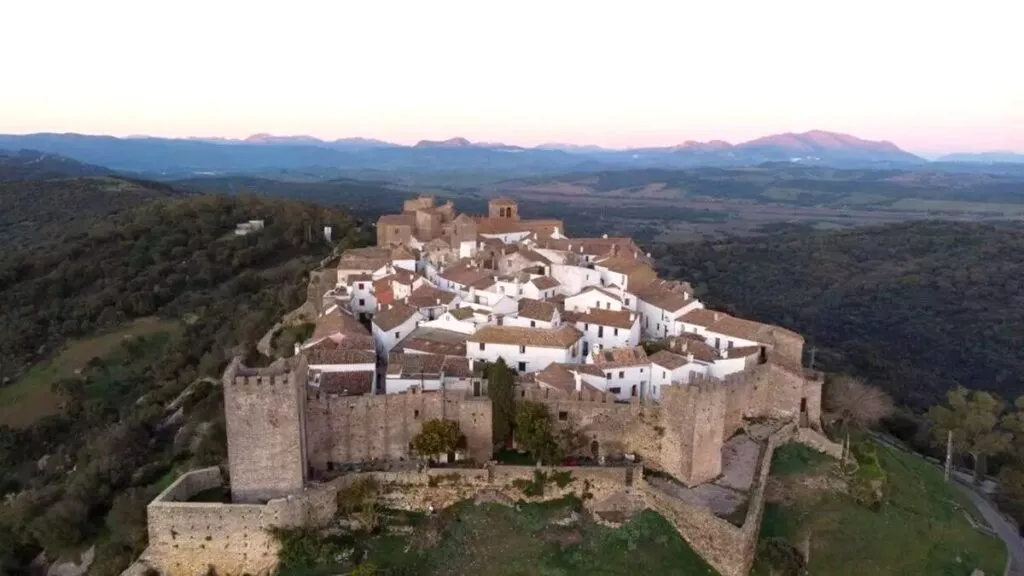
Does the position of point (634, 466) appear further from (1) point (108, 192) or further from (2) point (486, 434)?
(1) point (108, 192)

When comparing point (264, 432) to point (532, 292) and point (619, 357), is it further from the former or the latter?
point (532, 292)

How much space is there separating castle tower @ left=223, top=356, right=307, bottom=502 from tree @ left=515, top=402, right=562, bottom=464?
732cm

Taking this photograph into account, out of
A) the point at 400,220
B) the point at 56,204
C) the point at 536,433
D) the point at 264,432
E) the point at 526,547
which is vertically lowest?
the point at 526,547

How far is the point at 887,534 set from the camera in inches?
1081

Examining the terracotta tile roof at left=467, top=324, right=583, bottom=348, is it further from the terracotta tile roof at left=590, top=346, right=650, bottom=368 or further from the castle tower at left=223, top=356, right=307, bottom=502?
the castle tower at left=223, top=356, right=307, bottom=502

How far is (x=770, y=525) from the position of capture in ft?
85.5

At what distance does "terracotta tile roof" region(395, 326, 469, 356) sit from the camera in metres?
33.6

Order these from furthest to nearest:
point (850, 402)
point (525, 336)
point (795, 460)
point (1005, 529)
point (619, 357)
Result: point (850, 402) < point (1005, 529) < point (525, 336) < point (619, 357) < point (795, 460)

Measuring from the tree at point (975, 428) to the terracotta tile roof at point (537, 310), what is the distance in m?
20.4

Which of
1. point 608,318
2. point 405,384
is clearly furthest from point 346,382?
point 608,318

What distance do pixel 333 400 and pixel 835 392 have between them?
23.2 metres

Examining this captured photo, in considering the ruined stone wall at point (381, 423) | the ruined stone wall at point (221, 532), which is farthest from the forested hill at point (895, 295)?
the ruined stone wall at point (221, 532)

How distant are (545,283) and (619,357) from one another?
11.7 meters

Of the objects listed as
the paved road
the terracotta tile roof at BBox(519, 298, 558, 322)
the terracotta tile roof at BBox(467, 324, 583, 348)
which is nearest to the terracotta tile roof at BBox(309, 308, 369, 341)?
the terracotta tile roof at BBox(467, 324, 583, 348)
